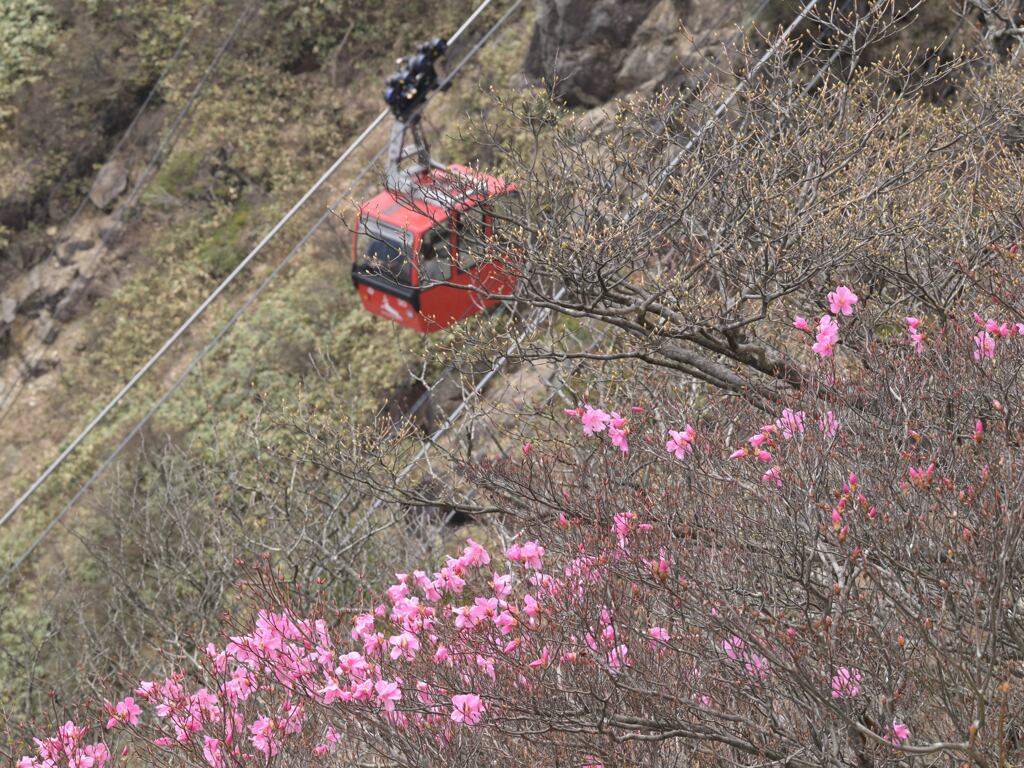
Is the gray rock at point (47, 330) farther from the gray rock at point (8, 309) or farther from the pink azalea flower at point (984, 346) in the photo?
the pink azalea flower at point (984, 346)

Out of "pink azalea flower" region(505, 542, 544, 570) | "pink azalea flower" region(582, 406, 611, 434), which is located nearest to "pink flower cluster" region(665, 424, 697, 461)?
"pink azalea flower" region(582, 406, 611, 434)

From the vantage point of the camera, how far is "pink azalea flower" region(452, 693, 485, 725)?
4.93 meters

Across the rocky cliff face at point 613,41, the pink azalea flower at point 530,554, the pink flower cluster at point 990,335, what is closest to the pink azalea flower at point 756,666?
the pink azalea flower at point 530,554

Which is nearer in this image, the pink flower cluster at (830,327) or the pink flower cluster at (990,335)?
the pink flower cluster at (990,335)

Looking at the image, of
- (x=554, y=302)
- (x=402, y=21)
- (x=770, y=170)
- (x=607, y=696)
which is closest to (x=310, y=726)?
(x=607, y=696)

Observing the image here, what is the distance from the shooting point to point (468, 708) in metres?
4.94

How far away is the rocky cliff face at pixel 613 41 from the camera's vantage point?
17269 millimetres

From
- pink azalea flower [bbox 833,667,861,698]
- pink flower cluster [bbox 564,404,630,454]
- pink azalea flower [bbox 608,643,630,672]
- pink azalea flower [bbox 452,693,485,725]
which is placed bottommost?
pink azalea flower [bbox 452,693,485,725]

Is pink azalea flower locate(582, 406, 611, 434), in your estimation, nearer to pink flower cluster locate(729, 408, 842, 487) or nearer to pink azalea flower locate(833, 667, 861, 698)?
pink flower cluster locate(729, 408, 842, 487)

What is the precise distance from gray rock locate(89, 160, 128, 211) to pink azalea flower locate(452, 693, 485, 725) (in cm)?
2159

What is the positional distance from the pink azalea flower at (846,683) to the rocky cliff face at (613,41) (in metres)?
13.6

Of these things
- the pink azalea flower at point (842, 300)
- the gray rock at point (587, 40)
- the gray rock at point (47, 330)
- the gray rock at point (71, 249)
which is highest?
the pink azalea flower at point (842, 300)

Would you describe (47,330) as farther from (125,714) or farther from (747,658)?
(747,658)

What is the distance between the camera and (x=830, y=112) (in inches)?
326
